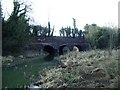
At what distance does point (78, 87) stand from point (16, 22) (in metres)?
18.6

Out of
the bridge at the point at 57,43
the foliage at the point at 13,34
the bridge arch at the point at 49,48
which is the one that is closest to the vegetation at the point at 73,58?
the foliage at the point at 13,34

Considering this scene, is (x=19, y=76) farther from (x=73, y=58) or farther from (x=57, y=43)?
(x=57, y=43)

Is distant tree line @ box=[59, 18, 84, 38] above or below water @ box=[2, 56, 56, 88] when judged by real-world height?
above

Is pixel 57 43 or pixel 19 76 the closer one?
pixel 19 76

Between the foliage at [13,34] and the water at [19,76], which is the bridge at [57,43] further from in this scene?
the water at [19,76]

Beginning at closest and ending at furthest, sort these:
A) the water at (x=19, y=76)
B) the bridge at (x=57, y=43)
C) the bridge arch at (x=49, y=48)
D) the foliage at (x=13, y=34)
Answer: the water at (x=19, y=76) → the foliage at (x=13, y=34) → the bridge at (x=57, y=43) → the bridge arch at (x=49, y=48)

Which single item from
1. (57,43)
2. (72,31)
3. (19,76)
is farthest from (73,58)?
(72,31)

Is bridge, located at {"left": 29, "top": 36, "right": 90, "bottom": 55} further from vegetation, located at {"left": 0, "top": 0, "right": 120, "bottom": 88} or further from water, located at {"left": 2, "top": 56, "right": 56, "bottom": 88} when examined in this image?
water, located at {"left": 2, "top": 56, "right": 56, "bottom": 88}

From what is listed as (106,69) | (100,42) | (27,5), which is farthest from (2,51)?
(106,69)

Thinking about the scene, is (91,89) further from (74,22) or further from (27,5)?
(74,22)

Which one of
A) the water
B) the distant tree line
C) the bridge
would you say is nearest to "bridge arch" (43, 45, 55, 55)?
the bridge

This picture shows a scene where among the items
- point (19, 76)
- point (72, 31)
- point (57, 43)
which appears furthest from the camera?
point (72, 31)

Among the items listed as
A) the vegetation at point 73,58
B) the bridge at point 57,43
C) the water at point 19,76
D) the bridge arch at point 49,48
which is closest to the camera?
the vegetation at point 73,58

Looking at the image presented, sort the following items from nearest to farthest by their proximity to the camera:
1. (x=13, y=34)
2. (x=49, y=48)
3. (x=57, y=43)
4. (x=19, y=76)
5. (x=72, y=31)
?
(x=19, y=76), (x=13, y=34), (x=57, y=43), (x=49, y=48), (x=72, y=31)
